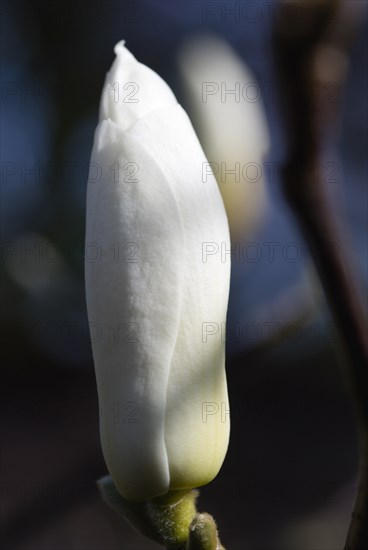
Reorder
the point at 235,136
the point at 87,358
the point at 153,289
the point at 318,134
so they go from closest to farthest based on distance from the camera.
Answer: the point at 318,134, the point at 153,289, the point at 235,136, the point at 87,358

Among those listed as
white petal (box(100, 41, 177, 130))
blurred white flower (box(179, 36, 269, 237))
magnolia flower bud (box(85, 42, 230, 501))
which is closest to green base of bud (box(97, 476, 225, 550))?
magnolia flower bud (box(85, 42, 230, 501))

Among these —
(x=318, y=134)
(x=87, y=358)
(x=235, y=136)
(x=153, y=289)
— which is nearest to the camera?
(x=318, y=134)

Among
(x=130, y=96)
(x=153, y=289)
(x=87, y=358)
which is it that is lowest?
(x=87, y=358)

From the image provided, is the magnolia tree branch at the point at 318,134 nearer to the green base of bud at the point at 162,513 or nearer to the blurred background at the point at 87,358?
the green base of bud at the point at 162,513

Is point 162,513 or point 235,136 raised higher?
point 235,136

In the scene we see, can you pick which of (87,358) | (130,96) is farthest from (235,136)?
(87,358)

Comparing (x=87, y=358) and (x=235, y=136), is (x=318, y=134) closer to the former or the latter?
(x=235, y=136)

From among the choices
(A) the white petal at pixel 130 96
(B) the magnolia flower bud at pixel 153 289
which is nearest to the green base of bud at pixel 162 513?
(B) the magnolia flower bud at pixel 153 289
